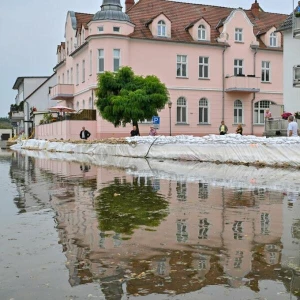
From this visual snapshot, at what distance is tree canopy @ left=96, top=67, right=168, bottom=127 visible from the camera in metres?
33.2

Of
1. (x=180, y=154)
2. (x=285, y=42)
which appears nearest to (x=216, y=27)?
(x=285, y=42)

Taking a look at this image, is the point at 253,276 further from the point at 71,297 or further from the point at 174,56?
the point at 174,56

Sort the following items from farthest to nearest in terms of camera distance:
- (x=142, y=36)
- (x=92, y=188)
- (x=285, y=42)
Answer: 1. (x=142, y=36)
2. (x=285, y=42)
3. (x=92, y=188)

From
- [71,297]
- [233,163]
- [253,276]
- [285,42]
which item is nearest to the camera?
[71,297]

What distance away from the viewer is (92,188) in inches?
522

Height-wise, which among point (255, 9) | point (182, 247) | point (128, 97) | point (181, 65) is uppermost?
point (255, 9)

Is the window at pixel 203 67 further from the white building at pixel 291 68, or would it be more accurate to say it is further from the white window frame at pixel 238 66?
the white building at pixel 291 68

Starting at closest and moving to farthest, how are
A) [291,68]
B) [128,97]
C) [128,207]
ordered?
1. [128,207]
2. [128,97]
3. [291,68]

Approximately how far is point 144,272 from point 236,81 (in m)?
41.8

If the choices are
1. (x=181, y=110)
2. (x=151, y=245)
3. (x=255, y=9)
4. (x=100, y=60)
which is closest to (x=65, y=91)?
(x=100, y=60)

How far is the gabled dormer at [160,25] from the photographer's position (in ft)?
143

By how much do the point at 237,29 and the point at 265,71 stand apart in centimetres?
486

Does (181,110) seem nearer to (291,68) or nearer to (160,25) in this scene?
(160,25)

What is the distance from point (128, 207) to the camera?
975 cm
